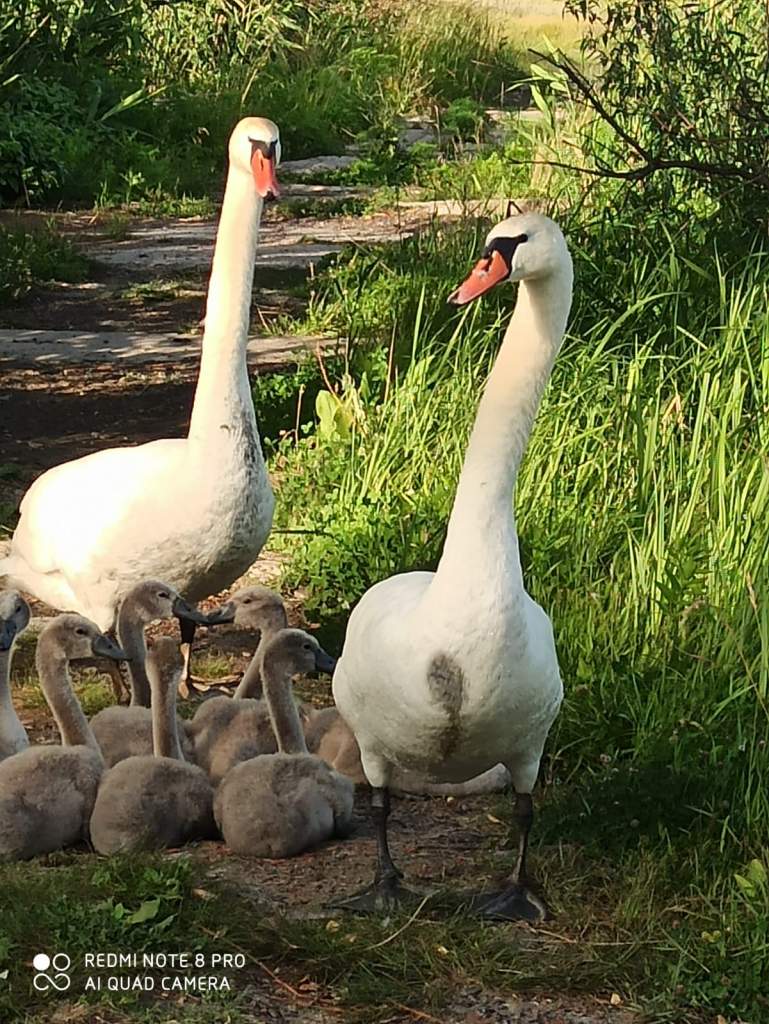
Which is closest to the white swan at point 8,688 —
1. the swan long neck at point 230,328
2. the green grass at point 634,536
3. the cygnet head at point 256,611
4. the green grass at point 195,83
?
the cygnet head at point 256,611

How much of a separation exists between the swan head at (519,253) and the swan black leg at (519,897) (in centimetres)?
135

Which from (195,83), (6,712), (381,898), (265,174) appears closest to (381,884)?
(381,898)

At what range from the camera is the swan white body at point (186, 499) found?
5734 millimetres

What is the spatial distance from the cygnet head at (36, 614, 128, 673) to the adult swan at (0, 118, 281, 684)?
336 mm

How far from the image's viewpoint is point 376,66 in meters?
19.8

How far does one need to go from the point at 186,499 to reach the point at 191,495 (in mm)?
21

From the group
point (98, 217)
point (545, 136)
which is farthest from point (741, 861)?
point (98, 217)

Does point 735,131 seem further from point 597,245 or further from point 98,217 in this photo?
point 98,217

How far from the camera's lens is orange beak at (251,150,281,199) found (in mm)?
6098

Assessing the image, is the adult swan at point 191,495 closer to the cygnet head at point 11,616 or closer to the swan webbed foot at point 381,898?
the cygnet head at point 11,616

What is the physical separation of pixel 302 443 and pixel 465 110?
11.2 metres

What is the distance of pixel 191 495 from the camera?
5723mm

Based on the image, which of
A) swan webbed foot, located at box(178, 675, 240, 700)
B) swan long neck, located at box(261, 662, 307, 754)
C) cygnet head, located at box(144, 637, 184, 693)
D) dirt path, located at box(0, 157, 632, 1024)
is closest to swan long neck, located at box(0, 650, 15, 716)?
cygnet head, located at box(144, 637, 184, 693)

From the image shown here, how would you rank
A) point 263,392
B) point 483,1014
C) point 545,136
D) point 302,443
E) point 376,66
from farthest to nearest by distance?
point 376,66, point 545,136, point 263,392, point 302,443, point 483,1014
